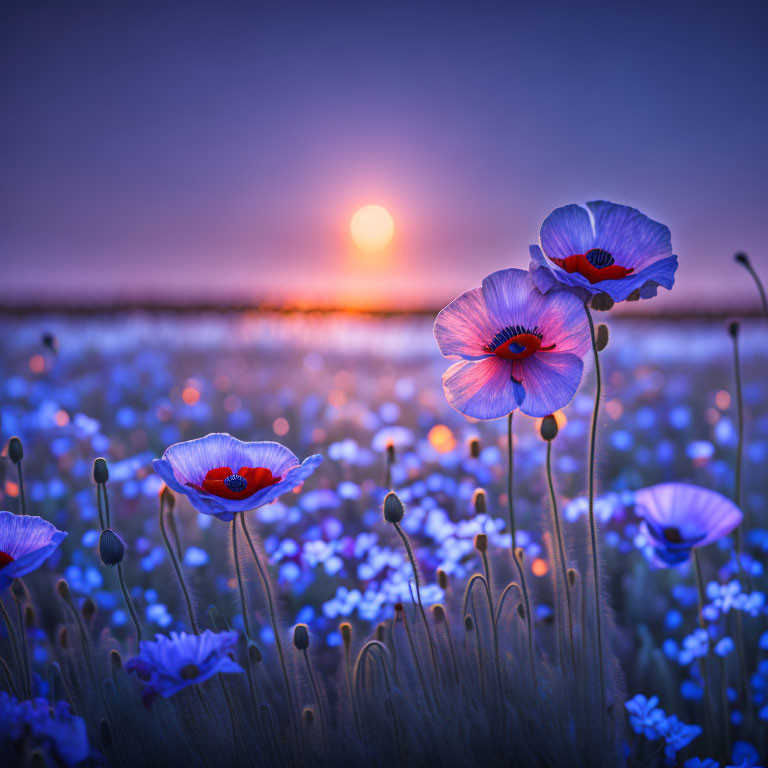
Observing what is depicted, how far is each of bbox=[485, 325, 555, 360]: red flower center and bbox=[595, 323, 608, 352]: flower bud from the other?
3.6 inches

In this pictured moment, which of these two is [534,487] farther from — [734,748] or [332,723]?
[332,723]

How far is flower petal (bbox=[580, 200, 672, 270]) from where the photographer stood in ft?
3.30

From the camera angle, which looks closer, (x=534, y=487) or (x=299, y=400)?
(x=534, y=487)

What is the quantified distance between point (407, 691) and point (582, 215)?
85 cm

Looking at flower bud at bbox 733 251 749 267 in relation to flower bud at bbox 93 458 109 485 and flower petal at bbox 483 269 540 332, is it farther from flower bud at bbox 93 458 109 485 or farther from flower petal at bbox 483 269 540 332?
flower bud at bbox 93 458 109 485

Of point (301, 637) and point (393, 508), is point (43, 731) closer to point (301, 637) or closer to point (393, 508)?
point (301, 637)

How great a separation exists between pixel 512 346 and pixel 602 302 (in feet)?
0.48

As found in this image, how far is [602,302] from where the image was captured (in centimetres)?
97

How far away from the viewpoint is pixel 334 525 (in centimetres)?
210

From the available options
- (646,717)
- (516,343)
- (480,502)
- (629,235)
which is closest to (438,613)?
(480,502)

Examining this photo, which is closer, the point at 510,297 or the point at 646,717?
the point at 510,297

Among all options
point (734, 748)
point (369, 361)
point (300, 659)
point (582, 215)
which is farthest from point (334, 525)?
point (369, 361)

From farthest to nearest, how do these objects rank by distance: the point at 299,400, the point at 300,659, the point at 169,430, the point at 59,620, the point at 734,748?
1. the point at 299,400
2. the point at 169,430
3. the point at 59,620
4. the point at 734,748
5. the point at 300,659

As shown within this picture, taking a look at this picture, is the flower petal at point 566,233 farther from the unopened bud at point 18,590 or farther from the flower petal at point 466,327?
the unopened bud at point 18,590
